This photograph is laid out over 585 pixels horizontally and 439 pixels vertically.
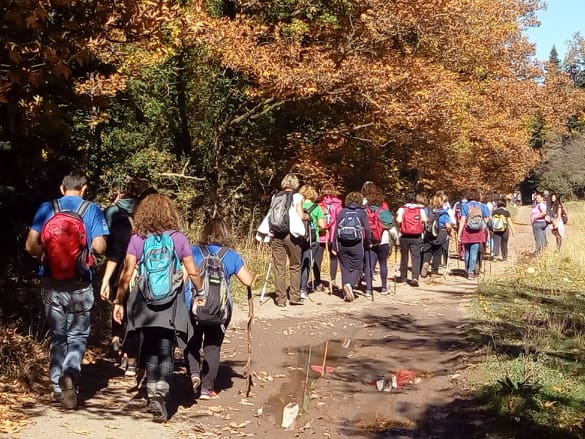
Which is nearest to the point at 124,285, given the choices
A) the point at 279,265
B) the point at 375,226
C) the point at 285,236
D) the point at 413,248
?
the point at 285,236

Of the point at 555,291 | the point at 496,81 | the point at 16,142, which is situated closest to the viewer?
the point at 16,142

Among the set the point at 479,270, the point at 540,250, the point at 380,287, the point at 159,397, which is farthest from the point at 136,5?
the point at 540,250

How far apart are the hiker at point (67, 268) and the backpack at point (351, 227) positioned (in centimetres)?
622

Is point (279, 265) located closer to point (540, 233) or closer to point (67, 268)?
point (67, 268)

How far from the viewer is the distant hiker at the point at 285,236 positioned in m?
11.3

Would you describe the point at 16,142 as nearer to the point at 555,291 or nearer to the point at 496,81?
the point at 555,291

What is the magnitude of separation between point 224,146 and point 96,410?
14.0 meters

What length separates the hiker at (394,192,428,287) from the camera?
1389 centimetres

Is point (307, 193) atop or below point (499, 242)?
atop

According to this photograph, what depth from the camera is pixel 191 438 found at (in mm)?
5758

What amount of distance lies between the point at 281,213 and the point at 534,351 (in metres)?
4.40

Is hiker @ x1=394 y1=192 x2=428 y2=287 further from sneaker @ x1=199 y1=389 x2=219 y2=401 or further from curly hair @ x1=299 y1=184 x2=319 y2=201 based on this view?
sneaker @ x1=199 y1=389 x2=219 y2=401

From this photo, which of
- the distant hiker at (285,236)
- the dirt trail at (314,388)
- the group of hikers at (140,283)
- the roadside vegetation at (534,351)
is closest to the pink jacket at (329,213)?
the distant hiker at (285,236)

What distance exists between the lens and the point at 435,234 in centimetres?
1533
